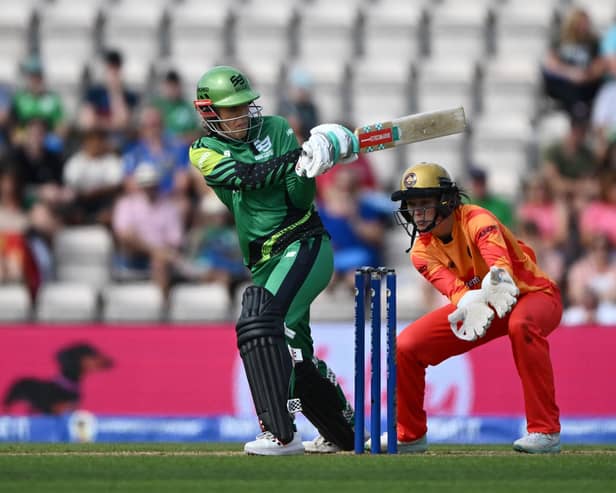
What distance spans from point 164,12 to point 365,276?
7.66m

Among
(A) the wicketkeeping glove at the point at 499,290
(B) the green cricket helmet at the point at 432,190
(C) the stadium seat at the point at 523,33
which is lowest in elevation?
(A) the wicketkeeping glove at the point at 499,290

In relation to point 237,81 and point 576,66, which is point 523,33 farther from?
point 237,81

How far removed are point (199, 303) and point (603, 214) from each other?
3.25 metres

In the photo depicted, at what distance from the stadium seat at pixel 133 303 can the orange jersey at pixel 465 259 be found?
4.48 meters

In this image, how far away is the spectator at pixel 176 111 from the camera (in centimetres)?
1191

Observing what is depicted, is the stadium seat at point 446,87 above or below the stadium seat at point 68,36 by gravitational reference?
below

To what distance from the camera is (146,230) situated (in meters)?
11.2

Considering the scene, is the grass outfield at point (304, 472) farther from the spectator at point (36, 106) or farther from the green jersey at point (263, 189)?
the spectator at point (36, 106)

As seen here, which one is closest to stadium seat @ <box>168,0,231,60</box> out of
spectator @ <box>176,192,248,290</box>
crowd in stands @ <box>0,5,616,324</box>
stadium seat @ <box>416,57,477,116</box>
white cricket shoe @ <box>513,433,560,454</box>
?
crowd in stands @ <box>0,5,616,324</box>

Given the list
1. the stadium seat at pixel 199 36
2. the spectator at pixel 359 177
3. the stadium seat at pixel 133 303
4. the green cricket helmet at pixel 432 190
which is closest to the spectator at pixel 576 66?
the spectator at pixel 359 177

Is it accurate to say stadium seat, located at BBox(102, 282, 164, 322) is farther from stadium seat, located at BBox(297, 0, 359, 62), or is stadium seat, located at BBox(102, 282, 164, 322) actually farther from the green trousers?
the green trousers

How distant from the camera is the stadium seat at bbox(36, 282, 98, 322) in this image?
35.4 ft

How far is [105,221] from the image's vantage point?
11586 mm

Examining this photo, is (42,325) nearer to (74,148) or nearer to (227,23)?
(74,148)
